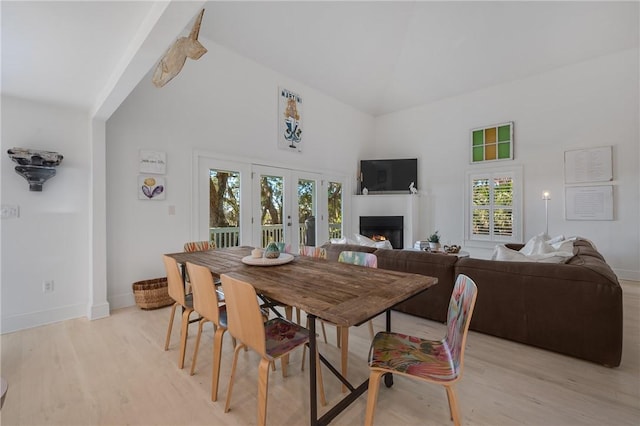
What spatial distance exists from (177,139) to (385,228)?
14.7 ft

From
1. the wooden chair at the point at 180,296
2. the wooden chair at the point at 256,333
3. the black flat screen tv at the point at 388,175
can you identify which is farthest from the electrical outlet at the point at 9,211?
the black flat screen tv at the point at 388,175

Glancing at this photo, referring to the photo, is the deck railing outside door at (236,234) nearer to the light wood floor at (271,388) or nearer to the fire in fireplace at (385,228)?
the fire in fireplace at (385,228)

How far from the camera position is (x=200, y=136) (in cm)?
401

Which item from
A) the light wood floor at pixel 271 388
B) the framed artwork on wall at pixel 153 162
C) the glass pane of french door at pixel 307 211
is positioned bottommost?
the light wood floor at pixel 271 388

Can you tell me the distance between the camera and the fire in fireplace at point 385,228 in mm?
6184

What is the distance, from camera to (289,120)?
5219 millimetres

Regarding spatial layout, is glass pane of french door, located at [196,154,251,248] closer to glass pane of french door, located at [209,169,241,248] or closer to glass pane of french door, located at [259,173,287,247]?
glass pane of french door, located at [209,169,241,248]

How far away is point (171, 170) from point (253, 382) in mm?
2951

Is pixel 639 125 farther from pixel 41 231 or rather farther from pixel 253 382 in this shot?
pixel 41 231

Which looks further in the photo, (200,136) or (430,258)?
(200,136)

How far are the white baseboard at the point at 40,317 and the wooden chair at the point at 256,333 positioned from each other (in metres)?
2.58

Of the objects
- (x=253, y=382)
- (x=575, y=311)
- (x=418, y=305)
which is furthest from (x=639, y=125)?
(x=253, y=382)

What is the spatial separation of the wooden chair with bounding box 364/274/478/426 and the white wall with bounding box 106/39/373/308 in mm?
3227

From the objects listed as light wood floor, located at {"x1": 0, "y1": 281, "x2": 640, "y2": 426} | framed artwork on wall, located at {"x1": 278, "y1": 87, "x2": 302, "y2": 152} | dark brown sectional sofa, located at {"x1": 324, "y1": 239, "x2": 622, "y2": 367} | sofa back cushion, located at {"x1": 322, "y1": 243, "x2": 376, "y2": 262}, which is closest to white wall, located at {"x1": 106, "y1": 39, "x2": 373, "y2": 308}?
framed artwork on wall, located at {"x1": 278, "y1": 87, "x2": 302, "y2": 152}
